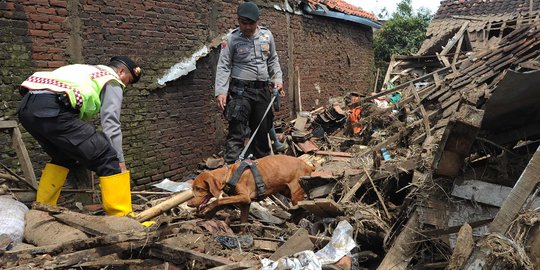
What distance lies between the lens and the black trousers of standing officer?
5.47 metres

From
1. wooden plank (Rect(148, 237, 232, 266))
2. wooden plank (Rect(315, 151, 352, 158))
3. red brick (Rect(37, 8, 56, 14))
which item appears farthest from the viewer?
wooden plank (Rect(315, 151, 352, 158))

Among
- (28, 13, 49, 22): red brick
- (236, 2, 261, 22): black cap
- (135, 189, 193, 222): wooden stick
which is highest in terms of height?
(236, 2, 261, 22): black cap

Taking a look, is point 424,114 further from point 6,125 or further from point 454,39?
point 454,39

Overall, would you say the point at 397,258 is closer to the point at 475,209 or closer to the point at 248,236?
the point at 475,209

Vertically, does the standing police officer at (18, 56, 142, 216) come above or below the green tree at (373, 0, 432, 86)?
below

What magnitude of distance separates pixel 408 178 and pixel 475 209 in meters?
0.77

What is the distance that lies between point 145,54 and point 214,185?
9.14ft

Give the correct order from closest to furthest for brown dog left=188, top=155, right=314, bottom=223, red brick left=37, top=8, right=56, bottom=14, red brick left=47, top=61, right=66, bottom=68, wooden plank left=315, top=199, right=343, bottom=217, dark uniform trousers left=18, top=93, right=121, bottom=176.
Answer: dark uniform trousers left=18, top=93, right=121, bottom=176, wooden plank left=315, top=199, right=343, bottom=217, brown dog left=188, top=155, right=314, bottom=223, red brick left=37, top=8, right=56, bottom=14, red brick left=47, top=61, right=66, bottom=68

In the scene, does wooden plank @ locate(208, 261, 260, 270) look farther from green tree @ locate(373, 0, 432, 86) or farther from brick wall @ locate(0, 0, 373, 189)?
green tree @ locate(373, 0, 432, 86)

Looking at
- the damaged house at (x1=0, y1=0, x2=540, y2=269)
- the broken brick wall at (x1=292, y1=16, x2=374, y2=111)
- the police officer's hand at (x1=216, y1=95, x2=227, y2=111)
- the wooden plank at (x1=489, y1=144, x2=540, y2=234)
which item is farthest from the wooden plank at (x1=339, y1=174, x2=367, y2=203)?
the broken brick wall at (x1=292, y1=16, x2=374, y2=111)

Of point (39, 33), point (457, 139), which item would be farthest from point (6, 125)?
point (457, 139)

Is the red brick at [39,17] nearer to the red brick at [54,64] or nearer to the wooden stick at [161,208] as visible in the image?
the red brick at [54,64]

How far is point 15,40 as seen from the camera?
4.68 m

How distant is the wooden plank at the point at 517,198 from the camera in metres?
2.68
